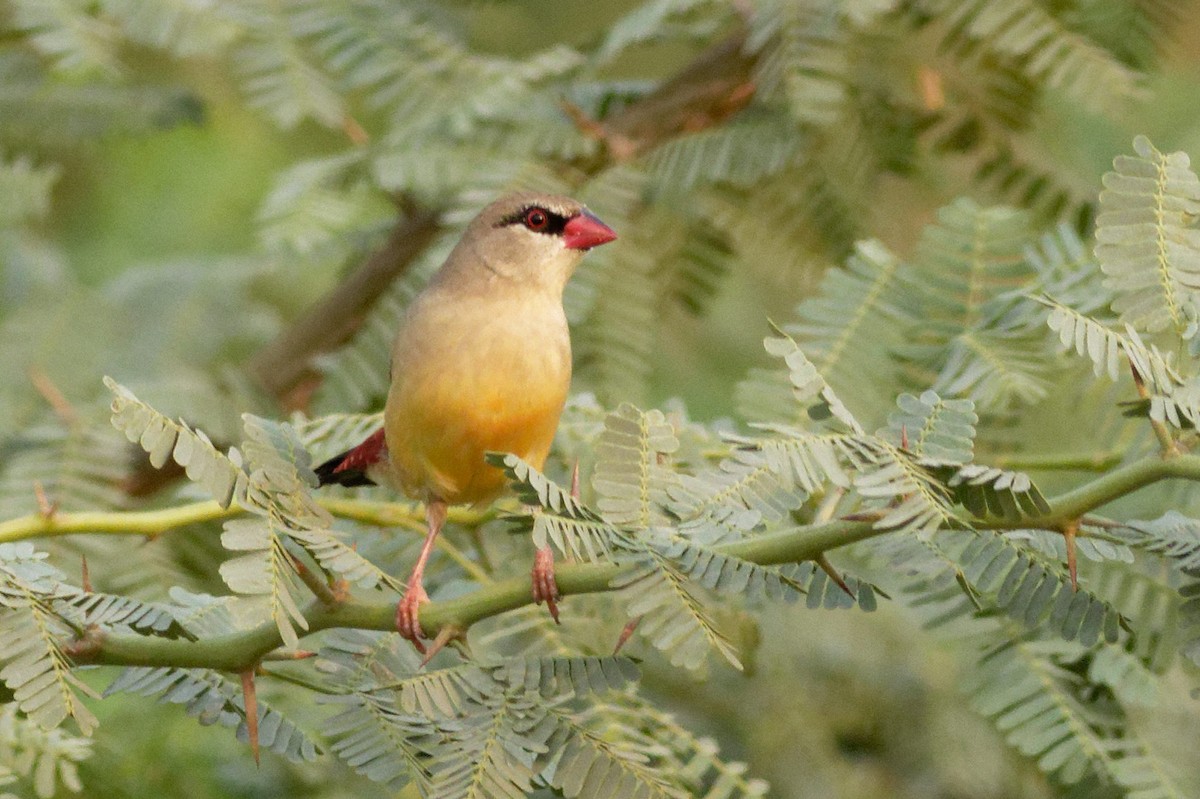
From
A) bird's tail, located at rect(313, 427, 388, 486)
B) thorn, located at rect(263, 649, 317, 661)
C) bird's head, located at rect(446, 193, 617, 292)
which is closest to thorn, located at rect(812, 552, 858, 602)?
thorn, located at rect(263, 649, 317, 661)

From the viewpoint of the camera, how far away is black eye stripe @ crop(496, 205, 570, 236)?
111 inches

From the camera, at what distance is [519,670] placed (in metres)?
1.64

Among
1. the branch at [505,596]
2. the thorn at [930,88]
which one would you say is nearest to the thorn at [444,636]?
the branch at [505,596]

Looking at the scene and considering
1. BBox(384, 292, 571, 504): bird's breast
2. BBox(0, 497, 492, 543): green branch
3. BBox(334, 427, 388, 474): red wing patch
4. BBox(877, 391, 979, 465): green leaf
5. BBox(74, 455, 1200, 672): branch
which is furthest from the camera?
BBox(334, 427, 388, 474): red wing patch

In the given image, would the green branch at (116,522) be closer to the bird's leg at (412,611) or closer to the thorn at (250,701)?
the bird's leg at (412,611)

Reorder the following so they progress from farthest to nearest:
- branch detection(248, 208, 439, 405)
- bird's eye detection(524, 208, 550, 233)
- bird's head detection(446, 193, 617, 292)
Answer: branch detection(248, 208, 439, 405) → bird's eye detection(524, 208, 550, 233) → bird's head detection(446, 193, 617, 292)

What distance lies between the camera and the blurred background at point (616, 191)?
3035 millimetres

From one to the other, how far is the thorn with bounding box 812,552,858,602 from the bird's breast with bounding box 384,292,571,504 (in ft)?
2.83

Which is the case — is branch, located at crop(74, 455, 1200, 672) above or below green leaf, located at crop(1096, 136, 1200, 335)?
below

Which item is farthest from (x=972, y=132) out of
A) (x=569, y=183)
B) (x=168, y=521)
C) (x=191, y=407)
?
(x=168, y=521)

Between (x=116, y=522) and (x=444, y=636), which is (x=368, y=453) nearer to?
(x=116, y=522)

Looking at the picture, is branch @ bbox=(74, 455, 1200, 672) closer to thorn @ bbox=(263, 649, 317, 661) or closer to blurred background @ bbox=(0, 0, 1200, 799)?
thorn @ bbox=(263, 649, 317, 661)

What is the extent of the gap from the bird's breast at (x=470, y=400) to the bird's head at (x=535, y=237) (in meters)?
0.24

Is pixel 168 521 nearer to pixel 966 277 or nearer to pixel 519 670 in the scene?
pixel 519 670
